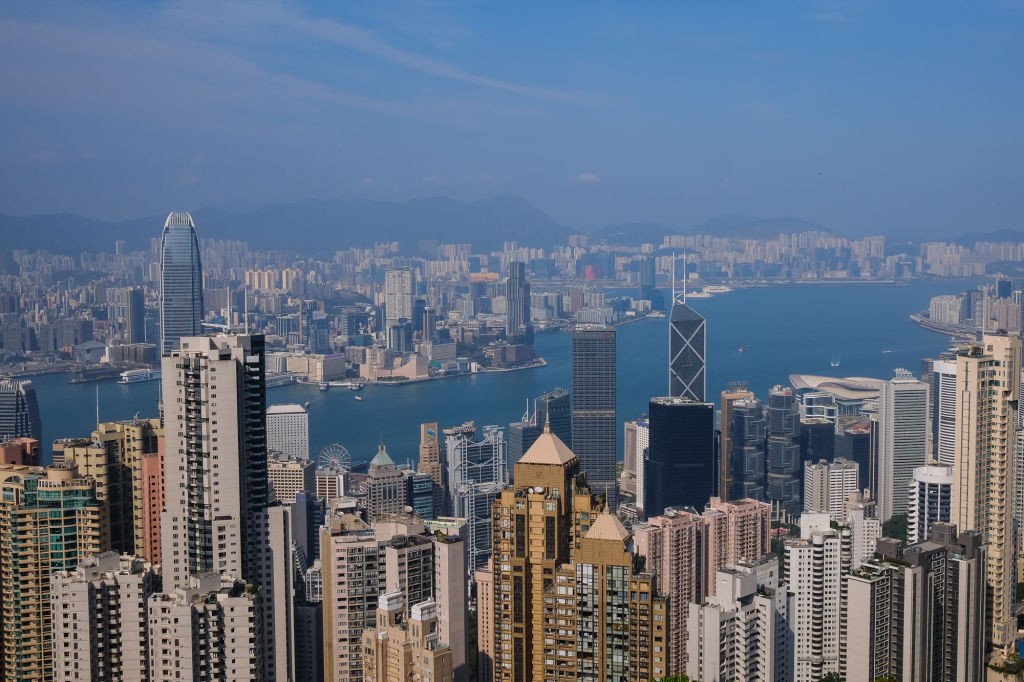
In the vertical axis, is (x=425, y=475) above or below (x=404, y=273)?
below

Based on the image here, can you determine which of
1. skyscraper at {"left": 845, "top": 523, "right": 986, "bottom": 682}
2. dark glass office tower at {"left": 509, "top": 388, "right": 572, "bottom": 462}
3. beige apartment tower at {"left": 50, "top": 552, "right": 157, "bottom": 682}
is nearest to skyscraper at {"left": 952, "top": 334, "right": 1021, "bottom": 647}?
skyscraper at {"left": 845, "top": 523, "right": 986, "bottom": 682}

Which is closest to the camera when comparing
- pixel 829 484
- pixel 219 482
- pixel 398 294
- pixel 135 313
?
pixel 219 482

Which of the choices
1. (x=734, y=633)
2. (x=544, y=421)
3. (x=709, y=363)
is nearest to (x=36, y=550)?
(x=734, y=633)

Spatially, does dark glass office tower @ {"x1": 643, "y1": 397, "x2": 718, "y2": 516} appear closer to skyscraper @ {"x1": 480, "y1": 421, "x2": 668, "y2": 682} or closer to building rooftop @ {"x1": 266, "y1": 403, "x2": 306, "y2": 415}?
building rooftop @ {"x1": 266, "y1": 403, "x2": 306, "y2": 415}

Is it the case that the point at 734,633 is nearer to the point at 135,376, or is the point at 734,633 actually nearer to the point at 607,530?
the point at 607,530

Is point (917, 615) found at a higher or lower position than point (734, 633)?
lower

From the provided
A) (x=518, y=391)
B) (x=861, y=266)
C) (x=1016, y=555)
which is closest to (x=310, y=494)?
(x=1016, y=555)

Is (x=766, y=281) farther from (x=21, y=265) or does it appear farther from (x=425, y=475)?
(x=21, y=265)
